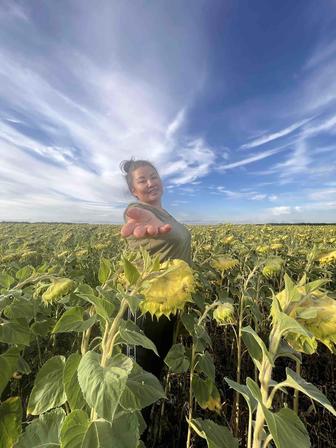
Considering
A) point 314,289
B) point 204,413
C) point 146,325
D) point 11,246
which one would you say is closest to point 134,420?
point 314,289

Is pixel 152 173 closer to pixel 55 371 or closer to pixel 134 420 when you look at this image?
pixel 55 371

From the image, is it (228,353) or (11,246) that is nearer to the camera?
(228,353)

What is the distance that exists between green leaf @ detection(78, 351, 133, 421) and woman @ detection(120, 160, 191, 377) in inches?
35.5

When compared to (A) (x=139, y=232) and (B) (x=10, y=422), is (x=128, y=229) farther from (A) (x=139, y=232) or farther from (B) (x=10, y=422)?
(B) (x=10, y=422)

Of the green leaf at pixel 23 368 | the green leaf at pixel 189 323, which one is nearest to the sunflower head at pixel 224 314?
the green leaf at pixel 189 323

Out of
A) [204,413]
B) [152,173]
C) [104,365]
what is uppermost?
[152,173]

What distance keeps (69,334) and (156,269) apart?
1.93 m

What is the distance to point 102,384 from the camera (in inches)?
29.0

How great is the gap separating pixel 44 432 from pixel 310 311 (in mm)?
896

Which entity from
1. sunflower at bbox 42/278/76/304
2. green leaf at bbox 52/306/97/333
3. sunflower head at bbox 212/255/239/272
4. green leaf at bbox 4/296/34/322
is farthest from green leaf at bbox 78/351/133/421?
sunflower head at bbox 212/255/239/272

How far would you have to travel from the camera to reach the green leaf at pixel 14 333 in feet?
4.12

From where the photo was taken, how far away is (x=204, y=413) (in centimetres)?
231

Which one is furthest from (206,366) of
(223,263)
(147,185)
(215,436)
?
(147,185)

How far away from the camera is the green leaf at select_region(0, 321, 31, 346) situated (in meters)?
1.26
